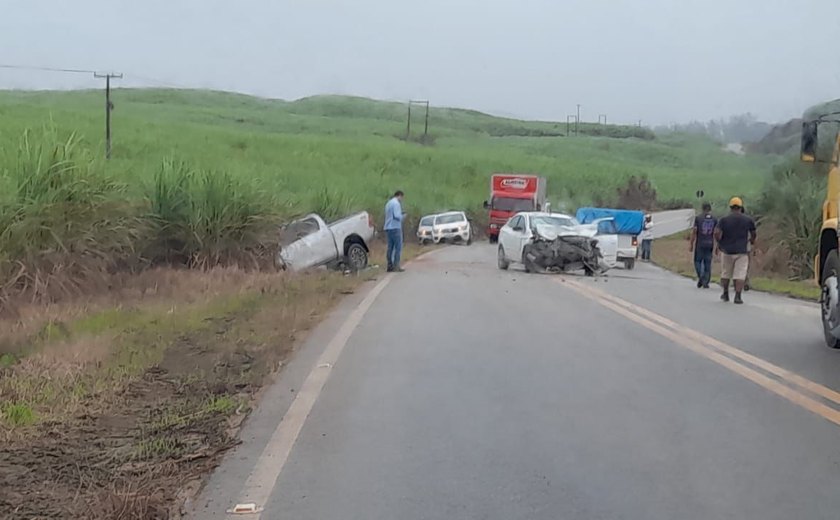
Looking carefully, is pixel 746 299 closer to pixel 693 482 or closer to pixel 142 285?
pixel 142 285

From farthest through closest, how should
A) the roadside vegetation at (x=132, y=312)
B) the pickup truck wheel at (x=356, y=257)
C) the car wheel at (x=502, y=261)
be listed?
the car wheel at (x=502, y=261)
the pickup truck wheel at (x=356, y=257)
the roadside vegetation at (x=132, y=312)

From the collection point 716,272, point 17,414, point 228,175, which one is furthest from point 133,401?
point 716,272

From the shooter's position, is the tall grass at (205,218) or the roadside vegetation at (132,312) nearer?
the roadside vegetation at (132,312)

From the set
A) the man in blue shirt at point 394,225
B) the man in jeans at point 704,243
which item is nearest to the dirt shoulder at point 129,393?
the man in blue shirt at point 394,225

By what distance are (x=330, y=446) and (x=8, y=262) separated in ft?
28.3

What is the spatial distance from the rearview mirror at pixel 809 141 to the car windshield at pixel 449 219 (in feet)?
111

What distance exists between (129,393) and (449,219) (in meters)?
36.8

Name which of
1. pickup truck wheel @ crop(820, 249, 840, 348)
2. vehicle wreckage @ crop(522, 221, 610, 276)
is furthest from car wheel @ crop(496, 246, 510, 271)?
pickup truck wheel @ crop(820, 249, 840, 348)

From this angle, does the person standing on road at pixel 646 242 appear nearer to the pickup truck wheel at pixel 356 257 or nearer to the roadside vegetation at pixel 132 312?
the roadside vegetation at pixel 132 312

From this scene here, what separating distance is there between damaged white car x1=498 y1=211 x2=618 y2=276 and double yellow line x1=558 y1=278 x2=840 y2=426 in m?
9.06

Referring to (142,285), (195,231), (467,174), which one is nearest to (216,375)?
(142,285)

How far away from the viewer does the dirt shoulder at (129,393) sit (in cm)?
599

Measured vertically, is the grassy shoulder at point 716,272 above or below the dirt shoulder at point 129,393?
below

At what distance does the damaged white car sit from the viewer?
80.3 feet
